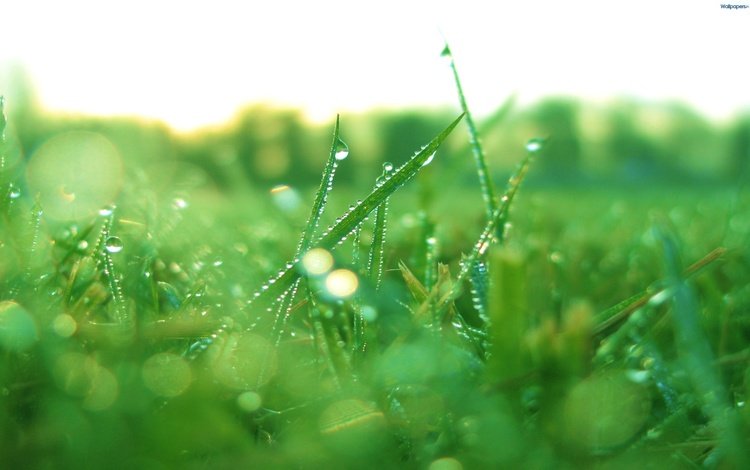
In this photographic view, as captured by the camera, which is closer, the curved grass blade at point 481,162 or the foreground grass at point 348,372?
the foreground grass at point 348,372

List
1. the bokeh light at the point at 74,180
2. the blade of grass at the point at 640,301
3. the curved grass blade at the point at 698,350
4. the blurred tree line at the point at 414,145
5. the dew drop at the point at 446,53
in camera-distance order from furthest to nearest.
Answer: the blurred tree line at the point at 414,145
the bokeh light at the point at 74,180
the dew drop at the point at 446,53
the blade of grass at the point at 640,301
the curved grass blade at the point at 698,350

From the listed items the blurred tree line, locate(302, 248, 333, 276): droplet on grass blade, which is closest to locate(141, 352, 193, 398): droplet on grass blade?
locate(302, 248, 333, 276): droplet on grass blade

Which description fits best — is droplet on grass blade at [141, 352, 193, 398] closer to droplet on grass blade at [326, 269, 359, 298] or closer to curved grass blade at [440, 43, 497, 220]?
droplet on grass blade at [326, 269, 359, 298]

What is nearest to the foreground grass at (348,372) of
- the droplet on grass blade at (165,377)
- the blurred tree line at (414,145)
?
the droplet on grass blade at (165,377)

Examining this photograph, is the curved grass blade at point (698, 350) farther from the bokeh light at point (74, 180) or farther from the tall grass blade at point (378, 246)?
the bokeh light at point (74, 180)

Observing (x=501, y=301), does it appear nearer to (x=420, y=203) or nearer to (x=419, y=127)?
(x=420, y=203)

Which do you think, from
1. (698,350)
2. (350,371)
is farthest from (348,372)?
(698,350)

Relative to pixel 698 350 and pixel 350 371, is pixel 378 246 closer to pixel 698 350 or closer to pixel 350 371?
pixel 350 371
